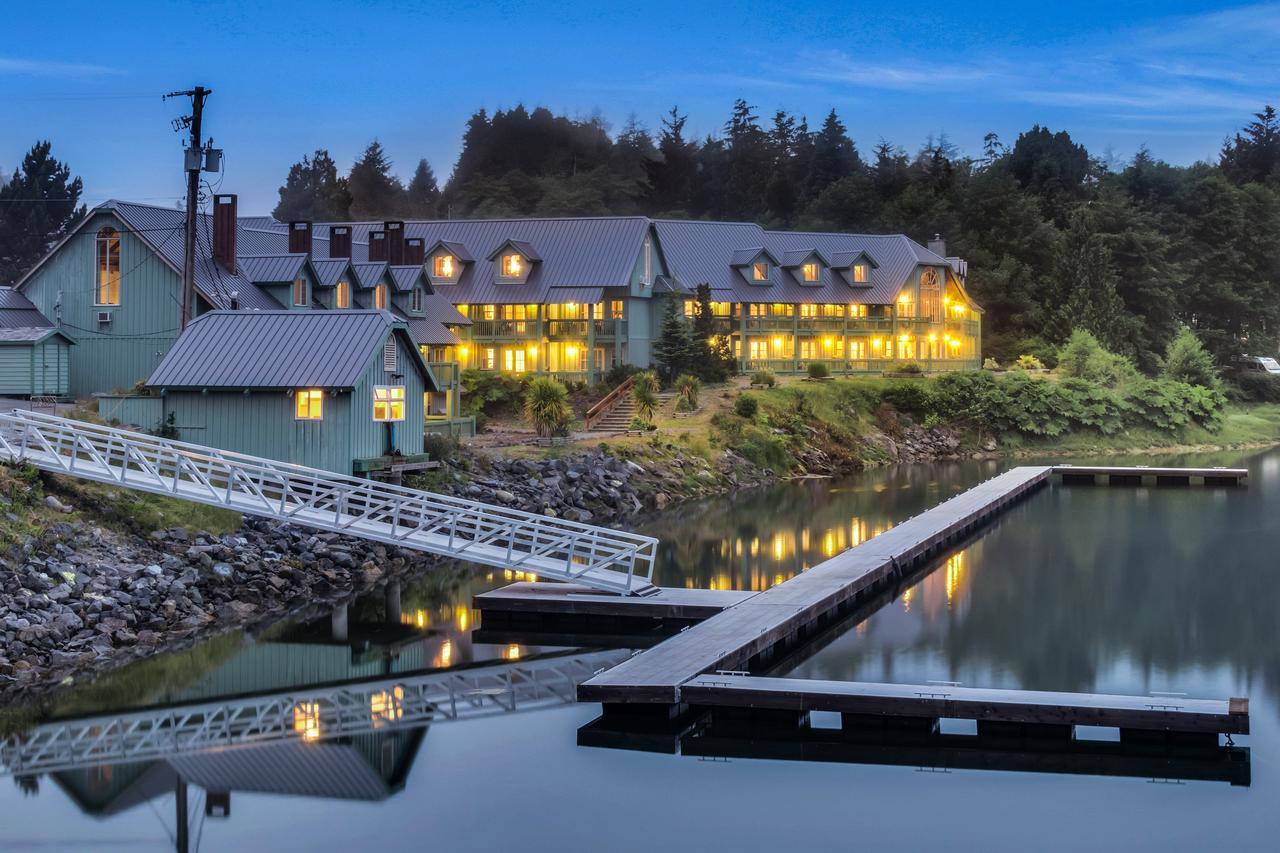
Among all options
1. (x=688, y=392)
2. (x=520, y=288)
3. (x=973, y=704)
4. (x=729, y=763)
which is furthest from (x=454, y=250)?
(x=973, y=704)

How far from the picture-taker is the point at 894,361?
3086 inches

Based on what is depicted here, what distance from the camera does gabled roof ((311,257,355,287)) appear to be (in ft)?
160

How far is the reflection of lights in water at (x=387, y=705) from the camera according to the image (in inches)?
941

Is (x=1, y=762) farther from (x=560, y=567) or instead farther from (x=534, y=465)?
(x=534, y=465)

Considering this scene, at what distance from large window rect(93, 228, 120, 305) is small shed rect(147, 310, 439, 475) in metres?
8.03

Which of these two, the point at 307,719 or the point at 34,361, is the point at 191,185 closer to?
the point at 34,361

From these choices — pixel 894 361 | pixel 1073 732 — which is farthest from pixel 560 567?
pixel 894 361

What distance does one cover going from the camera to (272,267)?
47781mm

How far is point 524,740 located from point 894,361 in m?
58.4

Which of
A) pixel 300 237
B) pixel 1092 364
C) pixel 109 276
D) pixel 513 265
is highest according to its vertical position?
pixel 513 265

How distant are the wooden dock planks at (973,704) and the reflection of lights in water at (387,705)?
4776 mm

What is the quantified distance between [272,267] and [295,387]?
12588 mm

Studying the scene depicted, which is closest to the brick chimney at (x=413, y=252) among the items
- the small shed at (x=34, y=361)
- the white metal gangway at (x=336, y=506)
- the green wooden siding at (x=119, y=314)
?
the green wooden siding at (x=119, y=314)

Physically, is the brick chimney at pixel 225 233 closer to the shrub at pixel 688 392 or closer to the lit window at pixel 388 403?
the lit window at pixel 388 403
